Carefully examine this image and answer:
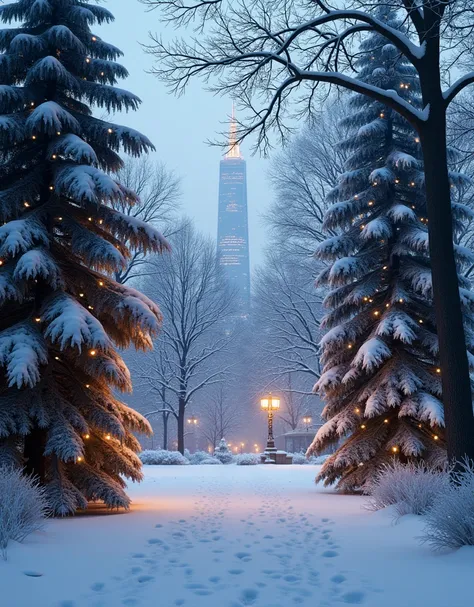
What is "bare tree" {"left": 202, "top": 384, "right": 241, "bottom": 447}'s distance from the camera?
49.8 m

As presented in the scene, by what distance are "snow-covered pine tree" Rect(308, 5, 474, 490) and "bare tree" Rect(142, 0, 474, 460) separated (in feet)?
4.04

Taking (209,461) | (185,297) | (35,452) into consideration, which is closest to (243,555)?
(35,452)

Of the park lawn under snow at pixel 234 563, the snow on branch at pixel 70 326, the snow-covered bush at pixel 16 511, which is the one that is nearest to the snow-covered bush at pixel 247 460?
the park lawn under snow at pixel 234 563

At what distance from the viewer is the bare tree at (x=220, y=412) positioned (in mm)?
49750

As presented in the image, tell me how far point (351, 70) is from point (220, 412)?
4099 centimetres

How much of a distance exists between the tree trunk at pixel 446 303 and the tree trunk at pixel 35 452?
584 centimetres

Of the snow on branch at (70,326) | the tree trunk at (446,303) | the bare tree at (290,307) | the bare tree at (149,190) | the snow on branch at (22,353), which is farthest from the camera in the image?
the bare tree at (290,307)

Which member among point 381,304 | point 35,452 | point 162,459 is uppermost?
point 381,304

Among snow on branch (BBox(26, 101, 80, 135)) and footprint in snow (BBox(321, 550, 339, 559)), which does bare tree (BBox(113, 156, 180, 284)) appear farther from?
footprint in snow (BBox(321, 550, 339, 559))

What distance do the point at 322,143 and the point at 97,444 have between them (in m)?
18.3

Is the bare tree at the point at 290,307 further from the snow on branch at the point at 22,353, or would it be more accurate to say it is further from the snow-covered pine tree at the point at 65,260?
the snow on branch at the point at 22,353

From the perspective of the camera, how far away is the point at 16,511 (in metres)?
5.64

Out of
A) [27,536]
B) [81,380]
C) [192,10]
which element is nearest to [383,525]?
[27,536]

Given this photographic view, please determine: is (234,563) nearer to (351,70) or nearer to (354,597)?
(354,597)
